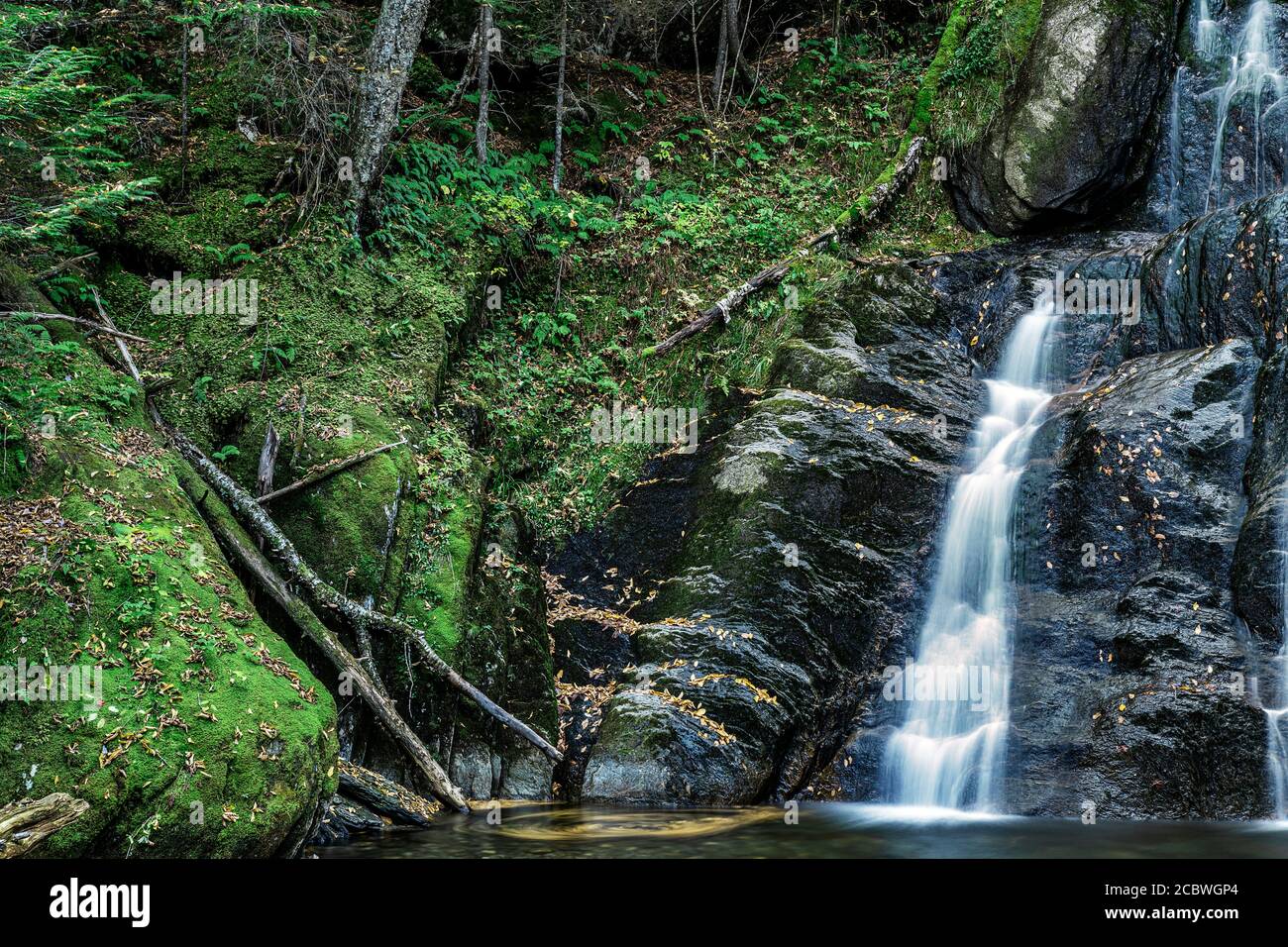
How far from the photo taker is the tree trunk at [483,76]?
43.3 ft

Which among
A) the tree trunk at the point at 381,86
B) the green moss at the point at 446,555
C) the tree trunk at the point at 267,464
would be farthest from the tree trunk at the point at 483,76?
the tree trunk at the point at 267,464

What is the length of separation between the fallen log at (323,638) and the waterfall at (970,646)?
415cm

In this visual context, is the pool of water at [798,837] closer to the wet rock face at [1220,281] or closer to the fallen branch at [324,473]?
the fallen branch at [324,473]

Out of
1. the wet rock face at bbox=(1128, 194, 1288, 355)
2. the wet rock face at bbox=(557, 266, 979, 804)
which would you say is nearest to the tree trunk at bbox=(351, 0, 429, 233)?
the wet rock face at bbox=(557, 266, 979, 804)

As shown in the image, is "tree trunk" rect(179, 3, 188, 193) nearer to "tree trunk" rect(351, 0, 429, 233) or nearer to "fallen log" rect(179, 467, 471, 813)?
"tree trunk" rect(351, 0, 429, 233)

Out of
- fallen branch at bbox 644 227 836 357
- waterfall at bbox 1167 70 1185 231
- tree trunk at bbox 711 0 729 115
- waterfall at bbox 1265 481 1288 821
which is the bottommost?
waterfall at bbox 1265 481 1288 821

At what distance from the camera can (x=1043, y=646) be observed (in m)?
8.34

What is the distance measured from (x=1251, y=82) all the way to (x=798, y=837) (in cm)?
1196

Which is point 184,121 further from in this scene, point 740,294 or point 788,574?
point 788,574

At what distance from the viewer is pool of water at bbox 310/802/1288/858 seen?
20.6 ft

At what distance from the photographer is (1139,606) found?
793 centimetres

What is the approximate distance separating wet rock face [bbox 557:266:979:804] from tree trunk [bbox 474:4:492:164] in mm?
5757

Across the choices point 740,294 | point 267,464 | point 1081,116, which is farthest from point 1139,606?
point 267,464
